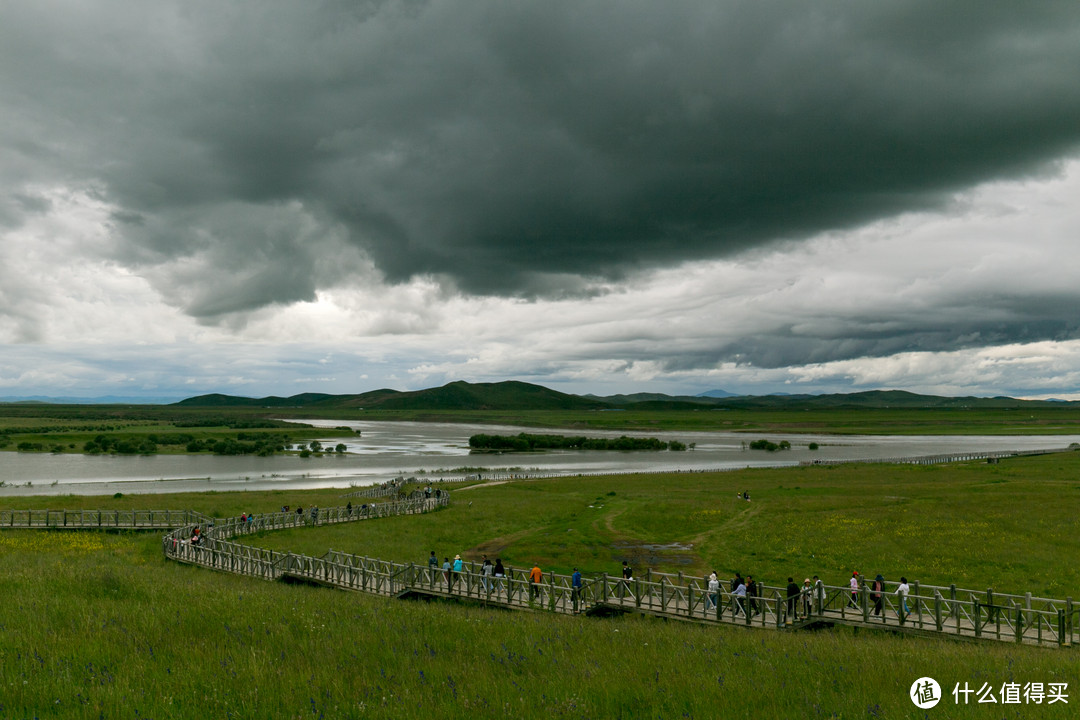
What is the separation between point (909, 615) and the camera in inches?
859

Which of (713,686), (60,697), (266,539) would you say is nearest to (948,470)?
(266,539)

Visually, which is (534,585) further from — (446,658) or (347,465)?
(347,465)

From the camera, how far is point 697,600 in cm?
2330

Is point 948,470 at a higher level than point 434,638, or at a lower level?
lower

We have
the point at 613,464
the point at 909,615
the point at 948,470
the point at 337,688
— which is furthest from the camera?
the point at 613,464

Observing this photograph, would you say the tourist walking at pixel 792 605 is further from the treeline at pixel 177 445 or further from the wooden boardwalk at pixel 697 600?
the treeline at pixel 177 445

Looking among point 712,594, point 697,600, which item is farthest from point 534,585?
point 712,594

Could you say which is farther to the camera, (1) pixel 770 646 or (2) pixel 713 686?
(1) pixel 770 646

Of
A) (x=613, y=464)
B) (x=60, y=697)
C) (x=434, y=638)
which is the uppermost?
(x=60, y=697)

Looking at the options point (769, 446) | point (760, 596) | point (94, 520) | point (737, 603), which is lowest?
point (769, 446)

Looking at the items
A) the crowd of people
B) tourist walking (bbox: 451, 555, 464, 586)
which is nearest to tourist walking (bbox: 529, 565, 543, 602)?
the crowd of people

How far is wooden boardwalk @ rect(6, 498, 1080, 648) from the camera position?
803 inches

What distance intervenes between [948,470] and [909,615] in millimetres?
78330

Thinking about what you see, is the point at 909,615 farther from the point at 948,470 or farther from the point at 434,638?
the point at 948,470
